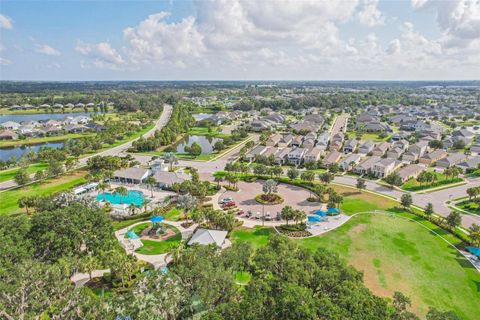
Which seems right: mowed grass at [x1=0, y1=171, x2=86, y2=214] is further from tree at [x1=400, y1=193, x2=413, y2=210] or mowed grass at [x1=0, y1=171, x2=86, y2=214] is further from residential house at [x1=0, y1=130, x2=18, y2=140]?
tree at [x1=400, y1=193, x2=413, y2=210]

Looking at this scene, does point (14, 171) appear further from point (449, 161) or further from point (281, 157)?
point (449, 161)

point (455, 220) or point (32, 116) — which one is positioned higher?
point (455, 220)

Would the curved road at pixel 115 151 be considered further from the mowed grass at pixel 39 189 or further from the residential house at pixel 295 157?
the residential house at pixel 295 157

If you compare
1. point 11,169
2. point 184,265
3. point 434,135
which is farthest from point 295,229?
point 434,135

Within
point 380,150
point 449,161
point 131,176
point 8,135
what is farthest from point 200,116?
point 449,161

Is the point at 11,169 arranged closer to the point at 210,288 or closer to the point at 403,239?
the point at 210,288

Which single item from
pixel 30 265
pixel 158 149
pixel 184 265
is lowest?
pixel 158 149
